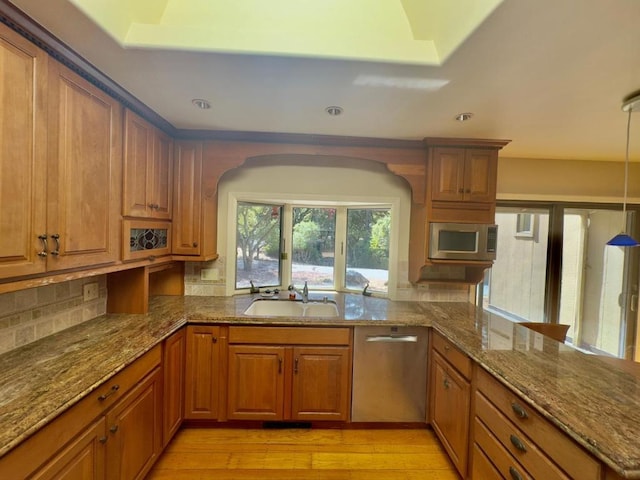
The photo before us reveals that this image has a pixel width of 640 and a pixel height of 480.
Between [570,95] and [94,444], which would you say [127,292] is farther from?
[570,95]

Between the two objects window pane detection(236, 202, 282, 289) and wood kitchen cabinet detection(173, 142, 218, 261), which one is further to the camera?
window pane detection(236, 202, 282, 289)

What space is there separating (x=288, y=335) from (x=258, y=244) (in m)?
1.14

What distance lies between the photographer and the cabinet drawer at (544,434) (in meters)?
0.97

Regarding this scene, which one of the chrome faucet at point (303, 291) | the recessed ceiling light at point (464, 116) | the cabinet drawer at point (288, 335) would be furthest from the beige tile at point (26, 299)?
the recessed ceiling light at point (464, 116)

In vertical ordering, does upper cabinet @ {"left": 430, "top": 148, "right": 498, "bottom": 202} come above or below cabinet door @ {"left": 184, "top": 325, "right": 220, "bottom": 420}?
above

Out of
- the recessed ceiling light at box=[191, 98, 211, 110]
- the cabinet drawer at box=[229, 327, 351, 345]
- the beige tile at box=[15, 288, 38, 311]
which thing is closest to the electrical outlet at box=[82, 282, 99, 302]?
the beige tile at box=[15, 288, 38, 311]

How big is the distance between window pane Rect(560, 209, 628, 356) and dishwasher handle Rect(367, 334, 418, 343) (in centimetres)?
201

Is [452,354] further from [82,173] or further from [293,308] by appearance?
[82,173]

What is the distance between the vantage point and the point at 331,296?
294 centimetres

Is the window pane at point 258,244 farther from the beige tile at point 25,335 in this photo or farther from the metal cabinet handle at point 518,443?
the metal cabinet handle at point 518,443

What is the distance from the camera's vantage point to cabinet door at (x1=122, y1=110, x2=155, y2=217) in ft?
5.98

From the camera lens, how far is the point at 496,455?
1406 mm

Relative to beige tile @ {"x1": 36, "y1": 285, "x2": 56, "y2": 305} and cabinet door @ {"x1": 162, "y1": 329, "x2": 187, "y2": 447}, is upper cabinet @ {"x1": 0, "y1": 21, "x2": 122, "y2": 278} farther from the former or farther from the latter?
cabinet door @ {"x1": 162, "y1": 329, "x2": 187, "y2": 447}

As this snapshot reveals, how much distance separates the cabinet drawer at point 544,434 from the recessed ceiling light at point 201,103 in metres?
2.28
